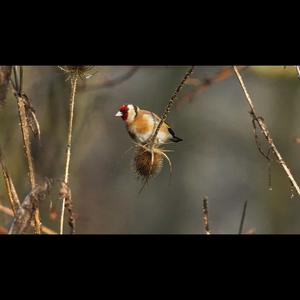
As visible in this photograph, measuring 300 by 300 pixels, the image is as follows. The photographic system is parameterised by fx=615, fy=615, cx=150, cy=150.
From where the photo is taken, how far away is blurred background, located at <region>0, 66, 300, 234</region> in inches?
185

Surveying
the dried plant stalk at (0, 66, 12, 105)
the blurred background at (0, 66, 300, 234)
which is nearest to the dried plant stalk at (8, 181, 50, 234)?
the dried plant stalk at (0, 66, 12, 105)

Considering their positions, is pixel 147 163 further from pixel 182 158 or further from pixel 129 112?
pixel 182 158

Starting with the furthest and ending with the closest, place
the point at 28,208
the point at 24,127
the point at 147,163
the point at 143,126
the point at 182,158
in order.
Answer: the point at 182,158, the point at 143,126, the point at 147,163, the point at 24,127, the point at 28,208

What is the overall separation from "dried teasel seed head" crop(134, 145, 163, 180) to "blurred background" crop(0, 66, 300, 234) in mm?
2566

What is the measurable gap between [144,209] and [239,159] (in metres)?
1.06

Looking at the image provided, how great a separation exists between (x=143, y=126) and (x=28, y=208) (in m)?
0.70

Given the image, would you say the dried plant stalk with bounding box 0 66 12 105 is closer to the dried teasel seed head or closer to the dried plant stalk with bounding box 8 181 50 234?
the dried plant stalk with bounding box 8 181 50 234

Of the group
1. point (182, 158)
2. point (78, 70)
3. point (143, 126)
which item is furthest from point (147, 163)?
point (182, 158)

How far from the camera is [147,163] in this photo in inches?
73.9

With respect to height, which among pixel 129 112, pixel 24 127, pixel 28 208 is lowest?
pixel 28 208

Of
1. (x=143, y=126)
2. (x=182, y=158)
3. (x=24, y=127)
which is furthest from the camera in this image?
(x=182, y=158)

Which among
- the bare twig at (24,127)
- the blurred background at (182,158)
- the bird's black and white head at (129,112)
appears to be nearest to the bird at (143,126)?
the bird's black and white head at (129,112)

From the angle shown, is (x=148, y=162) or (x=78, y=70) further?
(x=148, y=162)

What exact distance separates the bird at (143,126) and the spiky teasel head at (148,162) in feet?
0.15
